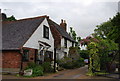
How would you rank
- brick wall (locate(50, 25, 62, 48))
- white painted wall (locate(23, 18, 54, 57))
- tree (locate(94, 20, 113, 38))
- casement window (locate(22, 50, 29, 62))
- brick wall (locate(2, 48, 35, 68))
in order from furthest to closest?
tree (locate(94, 20, 113, 38)) < brick wall (locate(50, 25, 62, 48)) < white painted wall (locate(23, 18, 54, 57)) < casement window (locate(22, 50, 29, 62)) < brick wall (locate(2, 48, 35, 68))

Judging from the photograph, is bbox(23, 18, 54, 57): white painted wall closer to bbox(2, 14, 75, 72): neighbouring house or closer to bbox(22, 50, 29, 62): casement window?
bbox(2, 14, 75, 72): neighbouring house

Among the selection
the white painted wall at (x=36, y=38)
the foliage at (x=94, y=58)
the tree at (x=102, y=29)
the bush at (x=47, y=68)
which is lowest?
the bush at (x=47, y=68)

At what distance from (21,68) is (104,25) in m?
23.3

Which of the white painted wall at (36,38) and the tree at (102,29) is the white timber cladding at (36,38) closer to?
the white painted wall at (36,38)

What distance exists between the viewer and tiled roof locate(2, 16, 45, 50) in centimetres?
1781

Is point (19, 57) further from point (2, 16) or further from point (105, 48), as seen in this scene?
point (2, 16)

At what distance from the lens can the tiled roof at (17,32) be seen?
1781cm

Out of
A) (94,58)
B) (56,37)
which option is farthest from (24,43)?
(56,37)

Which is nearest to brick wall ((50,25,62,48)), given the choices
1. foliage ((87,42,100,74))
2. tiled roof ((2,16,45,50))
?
tiled roof ((2,16,45,50))

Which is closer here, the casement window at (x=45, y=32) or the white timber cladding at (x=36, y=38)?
the white timber cladding at (x=36, y=38)

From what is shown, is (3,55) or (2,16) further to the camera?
(2,16)

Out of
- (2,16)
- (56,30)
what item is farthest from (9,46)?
(56,30)

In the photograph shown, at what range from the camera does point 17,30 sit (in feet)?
67.7

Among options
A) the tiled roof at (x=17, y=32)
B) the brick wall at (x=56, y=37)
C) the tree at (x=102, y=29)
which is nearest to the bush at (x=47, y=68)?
the tiled roof at (x=17, y=32)
